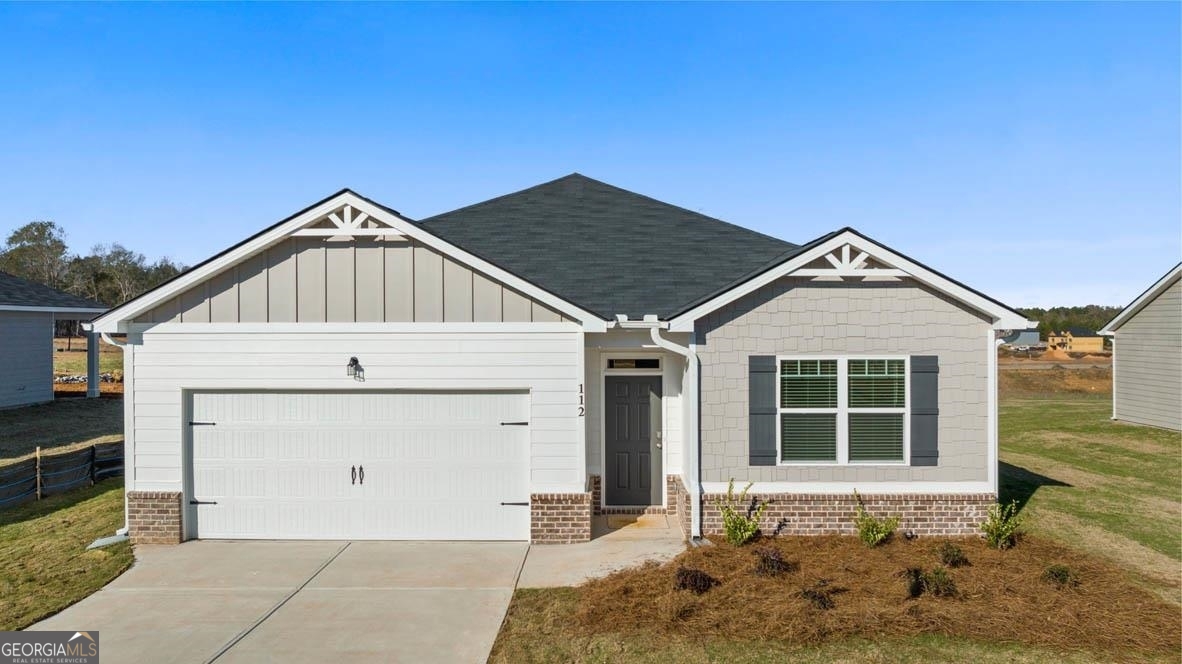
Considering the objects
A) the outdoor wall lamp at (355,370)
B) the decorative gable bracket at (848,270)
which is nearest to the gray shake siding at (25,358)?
the outdoor wall lamp at (355,370)

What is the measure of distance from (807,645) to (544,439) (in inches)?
164

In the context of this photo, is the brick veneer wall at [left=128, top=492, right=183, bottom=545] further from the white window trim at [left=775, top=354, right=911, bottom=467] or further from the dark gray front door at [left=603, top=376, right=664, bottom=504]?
the white window trim at [left=775, top=354, right=911, bottom=467]

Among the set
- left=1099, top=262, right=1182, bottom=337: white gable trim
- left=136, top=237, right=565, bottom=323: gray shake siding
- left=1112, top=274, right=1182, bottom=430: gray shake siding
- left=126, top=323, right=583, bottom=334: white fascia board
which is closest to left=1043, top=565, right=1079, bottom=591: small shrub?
left=126, top=323, right=583, bottom=334: white fascia board

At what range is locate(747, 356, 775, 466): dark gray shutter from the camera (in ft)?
28.0

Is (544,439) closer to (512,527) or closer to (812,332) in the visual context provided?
(512,527)

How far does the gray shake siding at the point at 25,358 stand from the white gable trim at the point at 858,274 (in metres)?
22.8

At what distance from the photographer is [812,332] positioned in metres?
8.59

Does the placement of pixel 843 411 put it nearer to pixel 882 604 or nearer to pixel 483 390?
pixel 882 604

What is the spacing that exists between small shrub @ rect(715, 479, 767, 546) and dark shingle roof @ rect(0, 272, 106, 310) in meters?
22.9

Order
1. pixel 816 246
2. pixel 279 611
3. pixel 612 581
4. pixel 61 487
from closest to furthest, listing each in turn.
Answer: pixel 279 611
pixel 612 581
pixel 816 246
pixel 61 487

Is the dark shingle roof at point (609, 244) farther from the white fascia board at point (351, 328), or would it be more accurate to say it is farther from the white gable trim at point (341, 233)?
the white fascia board at point (351, 328)

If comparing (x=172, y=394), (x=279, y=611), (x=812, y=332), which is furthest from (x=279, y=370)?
(x=812, y=332)

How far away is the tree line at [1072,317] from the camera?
6366cm

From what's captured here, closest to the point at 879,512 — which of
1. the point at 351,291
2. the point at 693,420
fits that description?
the point at 693,420
